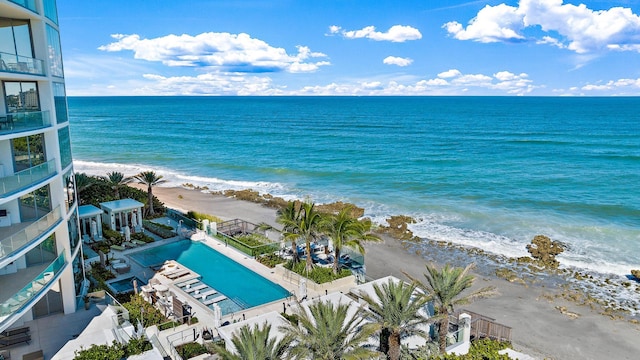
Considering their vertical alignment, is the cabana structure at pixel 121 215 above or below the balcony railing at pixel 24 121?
below

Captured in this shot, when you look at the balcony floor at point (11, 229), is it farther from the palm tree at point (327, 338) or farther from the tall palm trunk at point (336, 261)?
the tall palm trunk at point (336, 261)

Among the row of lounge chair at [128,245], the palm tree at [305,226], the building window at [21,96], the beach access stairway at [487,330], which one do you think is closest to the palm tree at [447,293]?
the beach access stairway at [487,330]

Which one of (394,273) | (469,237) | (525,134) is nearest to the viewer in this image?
(394,273)

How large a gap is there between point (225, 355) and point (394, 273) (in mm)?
16871

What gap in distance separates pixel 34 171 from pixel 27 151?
1.48 m

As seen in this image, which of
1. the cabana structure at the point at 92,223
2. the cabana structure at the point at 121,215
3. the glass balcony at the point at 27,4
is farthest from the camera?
the cabana structure at the point at 121,215

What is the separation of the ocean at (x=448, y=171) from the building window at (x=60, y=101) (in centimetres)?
2494

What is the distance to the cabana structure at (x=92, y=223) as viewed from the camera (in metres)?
27.2

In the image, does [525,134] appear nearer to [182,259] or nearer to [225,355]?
[182,259]

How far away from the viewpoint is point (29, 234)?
14852 mm

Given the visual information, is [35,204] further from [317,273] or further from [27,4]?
[317,273]

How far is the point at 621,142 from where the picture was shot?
78.8 meters

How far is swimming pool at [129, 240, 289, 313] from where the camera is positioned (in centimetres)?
2144

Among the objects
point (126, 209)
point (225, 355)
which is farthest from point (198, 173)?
point (225, 355)
